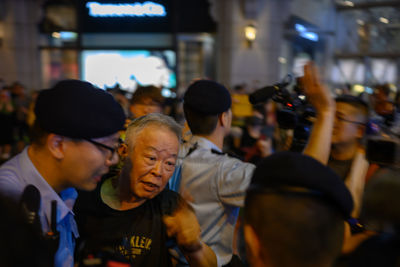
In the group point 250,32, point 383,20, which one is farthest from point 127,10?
point 383,20

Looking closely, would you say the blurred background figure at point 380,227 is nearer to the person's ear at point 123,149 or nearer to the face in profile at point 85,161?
the face in profile at point 85,161

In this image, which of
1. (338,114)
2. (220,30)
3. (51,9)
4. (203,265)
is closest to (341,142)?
(338,114)

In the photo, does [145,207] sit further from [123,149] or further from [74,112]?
[74,112]

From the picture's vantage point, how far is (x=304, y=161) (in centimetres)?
114

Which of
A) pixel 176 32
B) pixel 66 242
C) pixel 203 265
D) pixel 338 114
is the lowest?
pixel 203 265

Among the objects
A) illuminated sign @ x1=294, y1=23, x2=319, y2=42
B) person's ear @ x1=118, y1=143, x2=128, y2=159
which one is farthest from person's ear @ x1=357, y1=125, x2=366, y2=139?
illuminated sign @ x1=294, y1=23, x2=319, y2=42

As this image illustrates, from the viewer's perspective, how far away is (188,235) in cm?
171

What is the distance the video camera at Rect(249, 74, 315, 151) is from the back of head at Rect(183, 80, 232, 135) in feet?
0.71

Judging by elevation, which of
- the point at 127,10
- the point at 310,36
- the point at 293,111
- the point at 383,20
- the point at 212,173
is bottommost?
the point at 212,173

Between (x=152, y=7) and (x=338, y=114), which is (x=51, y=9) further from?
(x=338, y=114)

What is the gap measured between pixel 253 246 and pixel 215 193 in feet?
3.47

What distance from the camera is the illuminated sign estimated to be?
1445 centimetres

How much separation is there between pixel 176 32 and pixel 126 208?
477 inches

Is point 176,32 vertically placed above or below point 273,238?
above
